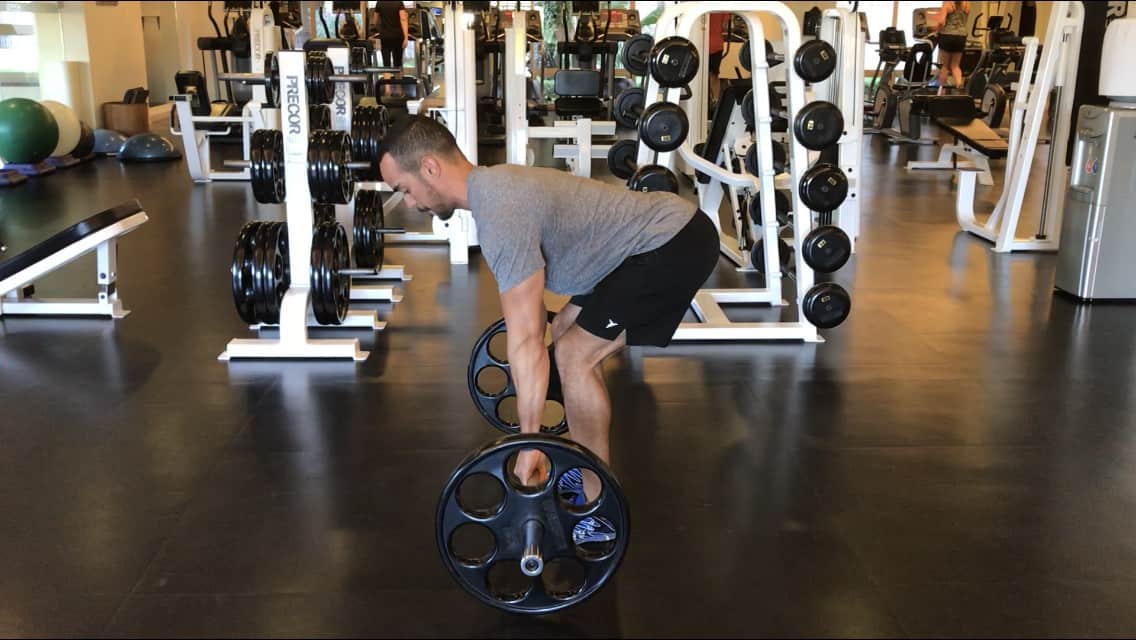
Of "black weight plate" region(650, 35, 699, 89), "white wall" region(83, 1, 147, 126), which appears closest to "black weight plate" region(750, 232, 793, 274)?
"black weight plate" region(650, 35, 699, 89)

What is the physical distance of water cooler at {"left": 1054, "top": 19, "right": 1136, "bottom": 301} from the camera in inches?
158

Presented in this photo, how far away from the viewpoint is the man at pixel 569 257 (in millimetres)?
1790

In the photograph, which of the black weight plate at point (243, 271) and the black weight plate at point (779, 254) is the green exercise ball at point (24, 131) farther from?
the black weight plate at point (779, 254)

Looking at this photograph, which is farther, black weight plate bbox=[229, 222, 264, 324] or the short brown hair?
black weight plate bbox=[229, 222, 264, 324]

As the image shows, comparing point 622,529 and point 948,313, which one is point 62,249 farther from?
point 948,313

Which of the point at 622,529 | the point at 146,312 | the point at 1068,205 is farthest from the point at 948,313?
the point at 146,312

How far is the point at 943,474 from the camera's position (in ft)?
8.42

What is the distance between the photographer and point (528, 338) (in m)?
1.79

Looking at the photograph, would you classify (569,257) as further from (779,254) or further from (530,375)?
(779,254)

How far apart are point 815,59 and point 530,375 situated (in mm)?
2056

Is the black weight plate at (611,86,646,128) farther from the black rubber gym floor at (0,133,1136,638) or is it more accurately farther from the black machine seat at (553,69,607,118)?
the black machine seat at (553,69,607,118)

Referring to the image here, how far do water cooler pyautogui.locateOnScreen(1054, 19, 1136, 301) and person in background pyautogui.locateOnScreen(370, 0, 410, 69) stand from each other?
5.99 m

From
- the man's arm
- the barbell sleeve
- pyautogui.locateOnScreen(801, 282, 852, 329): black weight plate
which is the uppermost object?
the man's arm

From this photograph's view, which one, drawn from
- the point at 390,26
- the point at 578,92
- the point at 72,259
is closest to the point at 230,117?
the point at 390,26
